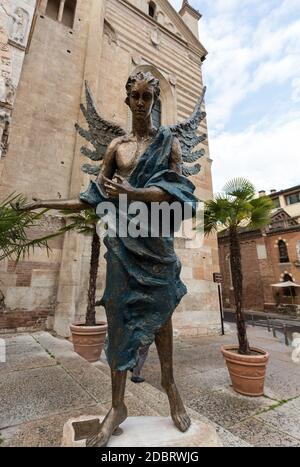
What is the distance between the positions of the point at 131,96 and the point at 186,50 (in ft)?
44.0

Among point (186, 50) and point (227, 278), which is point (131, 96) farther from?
point (227, 278)

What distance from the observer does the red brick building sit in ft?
65.5

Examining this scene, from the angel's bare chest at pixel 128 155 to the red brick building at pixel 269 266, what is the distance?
2126cm

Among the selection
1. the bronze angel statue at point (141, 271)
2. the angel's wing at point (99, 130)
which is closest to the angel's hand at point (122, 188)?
the bronze angel statue at point (141, 271)

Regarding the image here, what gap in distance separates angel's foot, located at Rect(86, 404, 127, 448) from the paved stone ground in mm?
492

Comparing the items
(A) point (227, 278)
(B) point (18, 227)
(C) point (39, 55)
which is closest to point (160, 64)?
(C) point (39, 55)

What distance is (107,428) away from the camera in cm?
140

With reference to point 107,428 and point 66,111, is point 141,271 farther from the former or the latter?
point 66,111

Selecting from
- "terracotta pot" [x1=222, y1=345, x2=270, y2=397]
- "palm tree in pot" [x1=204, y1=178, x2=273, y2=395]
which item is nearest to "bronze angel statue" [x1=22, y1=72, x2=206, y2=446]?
"terracotta pot" [x1=222, y1=345, x2=270, y2=397]

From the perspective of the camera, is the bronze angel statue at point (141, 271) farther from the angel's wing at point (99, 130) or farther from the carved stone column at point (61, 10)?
the carved stone column at point (61, 10)

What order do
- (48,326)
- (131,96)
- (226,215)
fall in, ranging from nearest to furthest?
(131,96)
(226,215)
(48,326)

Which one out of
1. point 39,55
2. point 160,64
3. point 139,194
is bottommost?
point 139,194

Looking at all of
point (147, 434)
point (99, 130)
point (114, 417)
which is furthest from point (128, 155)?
point (147, 434)

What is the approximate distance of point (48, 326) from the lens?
6.31 m
